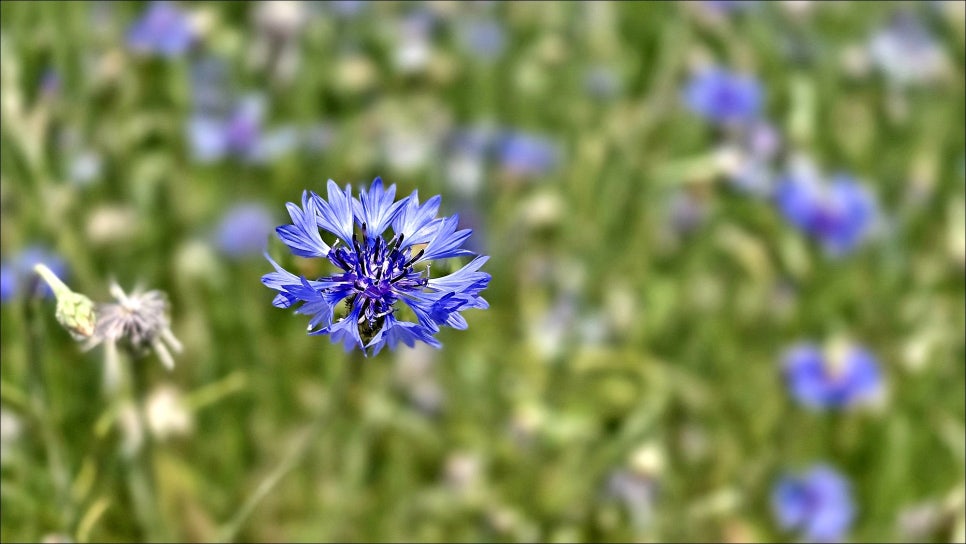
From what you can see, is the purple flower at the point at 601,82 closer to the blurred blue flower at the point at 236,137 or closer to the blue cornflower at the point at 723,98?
the blue cornflower at the point at 723,98

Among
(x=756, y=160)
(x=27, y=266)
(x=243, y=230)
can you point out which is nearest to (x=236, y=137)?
(x=243, y=230)

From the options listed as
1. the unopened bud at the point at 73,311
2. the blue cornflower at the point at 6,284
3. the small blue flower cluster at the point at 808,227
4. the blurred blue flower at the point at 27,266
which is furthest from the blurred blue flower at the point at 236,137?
the unopened bud at the point at 73,311

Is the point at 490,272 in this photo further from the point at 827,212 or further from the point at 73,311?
the point at 73,311

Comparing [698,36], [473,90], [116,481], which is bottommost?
[116,481]

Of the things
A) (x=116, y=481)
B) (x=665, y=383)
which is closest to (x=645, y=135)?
(x=665, y=383)

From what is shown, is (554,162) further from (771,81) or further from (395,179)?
(771,81)

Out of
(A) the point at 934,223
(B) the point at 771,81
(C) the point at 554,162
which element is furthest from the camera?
(B) the point at 771,81
